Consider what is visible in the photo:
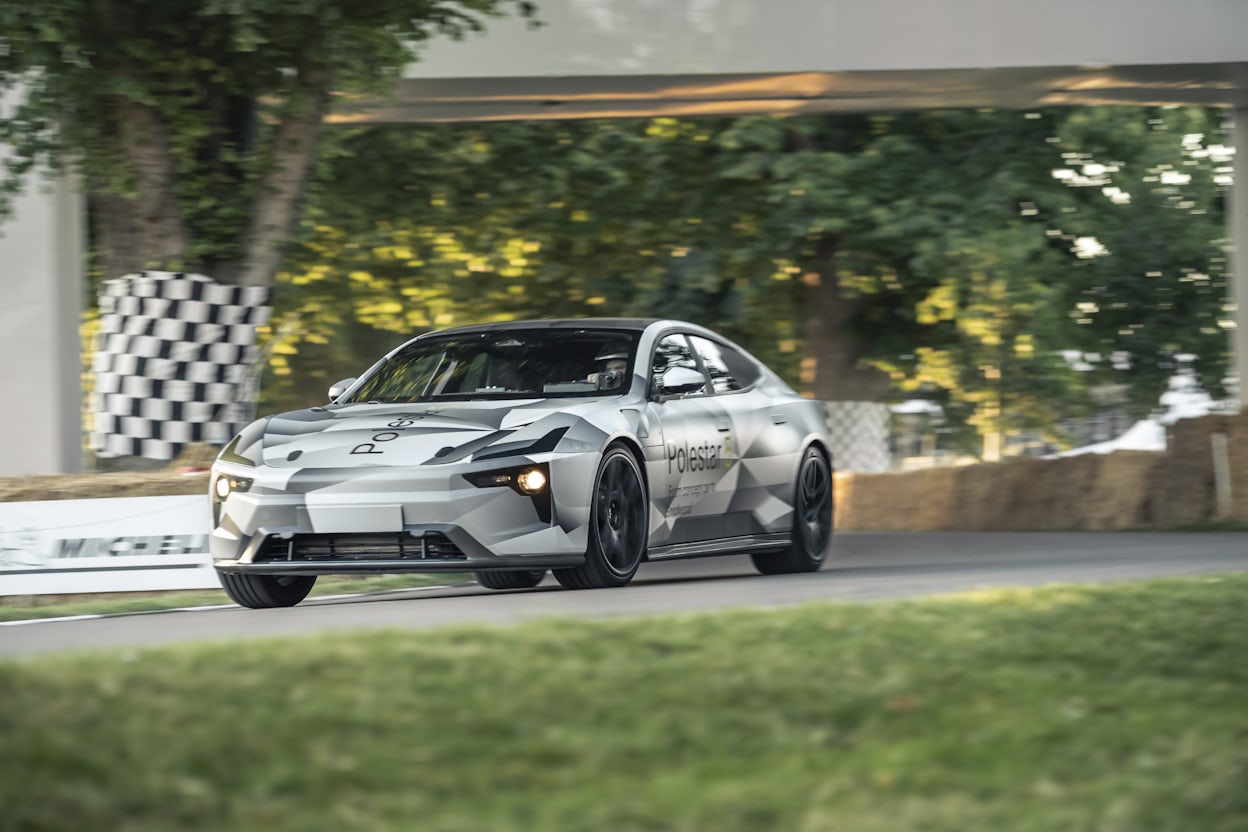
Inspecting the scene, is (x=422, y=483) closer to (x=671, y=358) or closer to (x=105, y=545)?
(x=671, y=358)

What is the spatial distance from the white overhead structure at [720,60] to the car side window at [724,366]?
561 cm

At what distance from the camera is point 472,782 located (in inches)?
197

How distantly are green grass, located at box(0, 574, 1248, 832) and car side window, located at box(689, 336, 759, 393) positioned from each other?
5200mm

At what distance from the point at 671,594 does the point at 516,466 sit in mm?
1009

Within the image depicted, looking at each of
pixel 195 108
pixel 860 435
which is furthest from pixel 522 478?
pixel 860 435

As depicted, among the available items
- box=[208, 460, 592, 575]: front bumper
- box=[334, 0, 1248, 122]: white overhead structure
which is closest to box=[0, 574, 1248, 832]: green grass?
box=[208, 460, 592, 575]: front bumper

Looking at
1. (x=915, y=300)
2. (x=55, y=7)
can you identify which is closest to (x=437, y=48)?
(x=55, y=7)

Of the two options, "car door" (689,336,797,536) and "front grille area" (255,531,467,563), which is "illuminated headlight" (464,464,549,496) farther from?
"car door" (689,336,797,536)

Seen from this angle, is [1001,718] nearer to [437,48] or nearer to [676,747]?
[676,747]

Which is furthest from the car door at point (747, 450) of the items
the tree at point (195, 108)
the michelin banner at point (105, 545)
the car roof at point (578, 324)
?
the tree at point (195, 108)

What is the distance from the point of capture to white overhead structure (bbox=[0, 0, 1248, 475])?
16781mm

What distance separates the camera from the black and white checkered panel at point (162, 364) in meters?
15.5

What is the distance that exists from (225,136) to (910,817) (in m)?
12.3

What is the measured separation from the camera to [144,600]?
12719 mm
